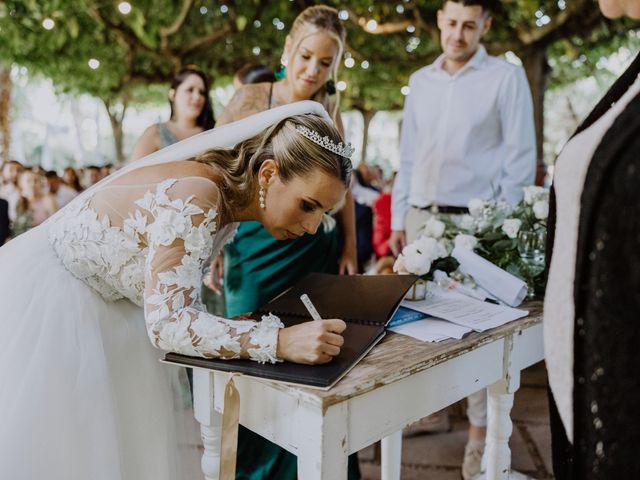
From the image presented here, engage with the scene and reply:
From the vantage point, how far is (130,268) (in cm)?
152

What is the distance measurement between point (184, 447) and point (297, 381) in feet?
2.80

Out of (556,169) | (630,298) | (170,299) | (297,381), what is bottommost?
(297,381)

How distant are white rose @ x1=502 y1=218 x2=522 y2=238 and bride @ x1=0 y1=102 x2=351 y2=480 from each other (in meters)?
0.70

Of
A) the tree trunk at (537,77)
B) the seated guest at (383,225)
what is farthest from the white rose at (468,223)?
the tree trunk at (537,77)

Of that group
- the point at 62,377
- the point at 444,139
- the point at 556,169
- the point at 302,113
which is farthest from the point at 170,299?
the point at 444,139

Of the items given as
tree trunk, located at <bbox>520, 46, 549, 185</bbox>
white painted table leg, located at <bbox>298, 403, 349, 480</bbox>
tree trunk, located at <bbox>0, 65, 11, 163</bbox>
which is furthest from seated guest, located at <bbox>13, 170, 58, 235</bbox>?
tree trunk, located at <bbox>520, 46, 549, 185</bbox>

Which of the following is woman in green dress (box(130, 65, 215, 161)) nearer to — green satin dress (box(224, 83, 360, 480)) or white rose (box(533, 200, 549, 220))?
green satin dress (box(224, 83, 360, 480))

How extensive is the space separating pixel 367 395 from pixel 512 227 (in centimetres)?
104

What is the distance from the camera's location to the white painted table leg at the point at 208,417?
1.33 metres

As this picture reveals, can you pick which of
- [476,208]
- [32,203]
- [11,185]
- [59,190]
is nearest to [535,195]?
[476,208]

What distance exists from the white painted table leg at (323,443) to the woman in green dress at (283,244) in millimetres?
1089

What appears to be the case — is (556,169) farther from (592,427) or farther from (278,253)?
(278,253)

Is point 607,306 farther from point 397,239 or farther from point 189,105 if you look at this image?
point 189,105

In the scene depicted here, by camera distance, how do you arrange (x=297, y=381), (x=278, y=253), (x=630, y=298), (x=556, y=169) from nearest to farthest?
(x=630, y=298) < (x=556, y=169) < (x=297, y=381) < (x=278, y=253)
